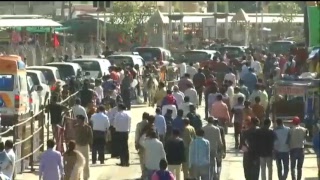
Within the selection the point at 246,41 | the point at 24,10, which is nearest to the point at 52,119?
the point at 246,41

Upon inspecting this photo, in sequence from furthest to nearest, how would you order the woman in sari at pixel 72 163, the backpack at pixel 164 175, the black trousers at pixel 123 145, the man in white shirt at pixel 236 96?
the man in white shirt at pixel 236 96
the black trousers at pixel 123 145
the woman in sari at pixel 72 163
the backpack at pixel 164 175

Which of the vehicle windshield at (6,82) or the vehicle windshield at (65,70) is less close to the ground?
the vehicle windshield at (6,82)

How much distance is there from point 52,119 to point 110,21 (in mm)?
44363

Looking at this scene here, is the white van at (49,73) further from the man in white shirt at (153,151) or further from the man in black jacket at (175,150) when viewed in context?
the man in white shirt at (153,151)

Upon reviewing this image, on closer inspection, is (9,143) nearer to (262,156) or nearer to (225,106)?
(262,156)

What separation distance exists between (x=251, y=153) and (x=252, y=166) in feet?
0.98

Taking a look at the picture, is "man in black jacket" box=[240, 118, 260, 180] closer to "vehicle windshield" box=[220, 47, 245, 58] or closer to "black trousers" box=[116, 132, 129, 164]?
"black trousers" box=[116, 132, 129, 164]

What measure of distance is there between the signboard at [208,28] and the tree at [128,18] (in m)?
4.25

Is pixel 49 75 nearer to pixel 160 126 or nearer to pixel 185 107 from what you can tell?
pixel 185 107

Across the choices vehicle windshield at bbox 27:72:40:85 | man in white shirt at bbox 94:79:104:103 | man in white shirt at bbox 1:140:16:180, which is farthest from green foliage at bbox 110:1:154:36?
man in white shirt at bbox 1:140:16:180

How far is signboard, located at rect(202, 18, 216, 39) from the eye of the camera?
72000mm

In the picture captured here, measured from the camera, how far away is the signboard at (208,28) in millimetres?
72000

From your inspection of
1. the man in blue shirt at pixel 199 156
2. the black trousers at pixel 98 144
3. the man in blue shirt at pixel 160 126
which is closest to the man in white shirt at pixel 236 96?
the black trousers at pixel 98 144

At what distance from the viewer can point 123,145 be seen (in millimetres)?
23672
